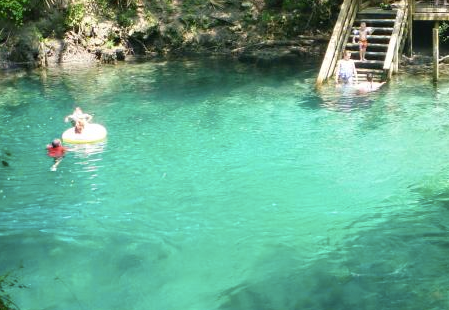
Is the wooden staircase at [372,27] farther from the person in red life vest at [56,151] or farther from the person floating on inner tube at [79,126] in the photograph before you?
the person in red life vest at [56,151]

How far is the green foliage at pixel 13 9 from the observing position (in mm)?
24891

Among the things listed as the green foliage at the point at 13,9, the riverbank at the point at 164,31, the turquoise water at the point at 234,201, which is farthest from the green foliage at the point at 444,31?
the green foliage at the point at 13,9

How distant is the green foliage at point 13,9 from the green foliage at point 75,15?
191cm

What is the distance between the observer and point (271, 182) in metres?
13.9

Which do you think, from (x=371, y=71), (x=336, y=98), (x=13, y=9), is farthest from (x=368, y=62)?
(x=13, y=9)

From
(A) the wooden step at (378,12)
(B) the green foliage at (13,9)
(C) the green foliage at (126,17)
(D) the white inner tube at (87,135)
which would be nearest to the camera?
(D) the white inner tube at (87,135)

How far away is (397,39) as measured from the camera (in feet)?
69.4

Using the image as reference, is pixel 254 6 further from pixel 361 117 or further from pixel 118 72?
pixel 361 117

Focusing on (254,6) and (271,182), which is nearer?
(271,182)

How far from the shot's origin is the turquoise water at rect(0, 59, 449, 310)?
9898 mm

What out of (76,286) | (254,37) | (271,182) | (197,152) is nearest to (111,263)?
(76,286)

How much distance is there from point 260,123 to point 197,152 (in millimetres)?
2648

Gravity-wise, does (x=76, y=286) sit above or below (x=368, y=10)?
below

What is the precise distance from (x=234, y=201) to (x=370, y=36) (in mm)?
11217
